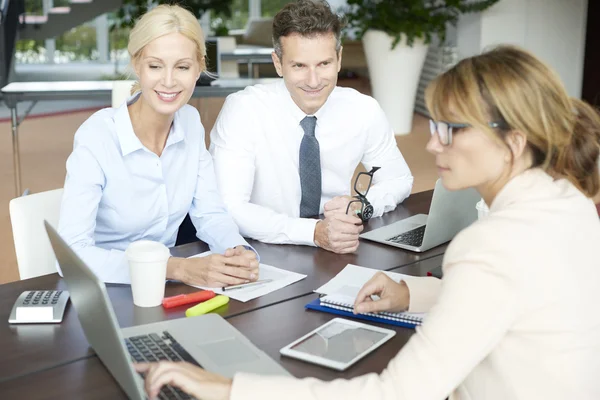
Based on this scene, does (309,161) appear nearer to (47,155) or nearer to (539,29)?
(47,155)

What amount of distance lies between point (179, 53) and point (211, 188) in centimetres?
42

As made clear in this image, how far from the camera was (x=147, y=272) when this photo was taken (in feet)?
5.55

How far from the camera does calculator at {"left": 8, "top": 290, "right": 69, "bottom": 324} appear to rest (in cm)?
163

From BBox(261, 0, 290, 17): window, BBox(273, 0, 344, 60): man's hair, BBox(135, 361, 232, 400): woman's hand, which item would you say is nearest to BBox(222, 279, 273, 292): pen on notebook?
BBox(135, 361, 232, 400): woman's hand

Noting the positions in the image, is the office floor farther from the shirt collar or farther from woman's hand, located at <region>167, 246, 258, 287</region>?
woman's hand, located at <region>167, 246, 258, 287</region>

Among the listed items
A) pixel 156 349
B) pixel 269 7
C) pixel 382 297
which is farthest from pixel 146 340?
pixel 269 7

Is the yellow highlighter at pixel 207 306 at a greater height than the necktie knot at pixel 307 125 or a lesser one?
lesser

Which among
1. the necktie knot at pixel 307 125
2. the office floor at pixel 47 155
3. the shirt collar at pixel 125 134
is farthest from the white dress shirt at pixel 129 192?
the office floor at pixel 47 155

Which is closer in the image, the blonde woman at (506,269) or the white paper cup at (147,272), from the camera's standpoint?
the blonde woman at (506,269)

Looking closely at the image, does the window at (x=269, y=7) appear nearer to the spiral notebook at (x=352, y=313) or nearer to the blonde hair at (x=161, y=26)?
the blonde hair at (x=161, y=26)

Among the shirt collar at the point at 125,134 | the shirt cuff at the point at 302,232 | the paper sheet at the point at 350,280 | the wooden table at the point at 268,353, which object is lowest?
the wooden table at the point at 268,353

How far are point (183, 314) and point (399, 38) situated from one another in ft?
17.3

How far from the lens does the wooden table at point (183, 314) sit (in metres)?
1.44

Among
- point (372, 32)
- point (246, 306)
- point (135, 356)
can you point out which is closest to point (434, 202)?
point (246, 306)
